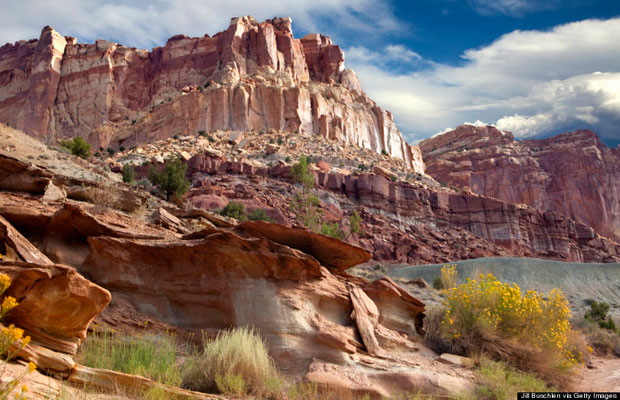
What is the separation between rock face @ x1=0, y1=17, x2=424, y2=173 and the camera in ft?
224

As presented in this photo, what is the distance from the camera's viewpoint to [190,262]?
816 cm

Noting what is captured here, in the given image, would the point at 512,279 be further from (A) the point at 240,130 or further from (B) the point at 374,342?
(A) the point at 240,130

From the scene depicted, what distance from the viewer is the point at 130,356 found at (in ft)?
19.7

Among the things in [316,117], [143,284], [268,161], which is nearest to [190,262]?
[143,284]

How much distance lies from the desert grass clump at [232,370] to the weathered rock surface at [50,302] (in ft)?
5.54

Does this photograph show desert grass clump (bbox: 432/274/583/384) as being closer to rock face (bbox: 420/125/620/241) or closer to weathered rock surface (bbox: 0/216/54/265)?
weathered rock surface (bbox: 0/216/54/265)

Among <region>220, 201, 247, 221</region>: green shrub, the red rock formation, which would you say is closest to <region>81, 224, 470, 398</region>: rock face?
<region>220, 201, 247, 221</region>: green shrub

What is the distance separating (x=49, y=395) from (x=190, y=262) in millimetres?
4057

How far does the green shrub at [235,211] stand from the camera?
106ft

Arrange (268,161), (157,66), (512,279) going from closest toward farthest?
(512,279) → (268,161) → (157,66)

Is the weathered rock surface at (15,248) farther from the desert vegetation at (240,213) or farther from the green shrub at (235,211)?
the desert vegetation at (240,213)

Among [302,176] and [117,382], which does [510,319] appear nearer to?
[117,382]

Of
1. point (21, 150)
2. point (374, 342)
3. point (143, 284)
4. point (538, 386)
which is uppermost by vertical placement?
point (21, 150)

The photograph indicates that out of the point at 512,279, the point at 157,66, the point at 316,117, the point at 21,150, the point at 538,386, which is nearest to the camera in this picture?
the point at 538,386
